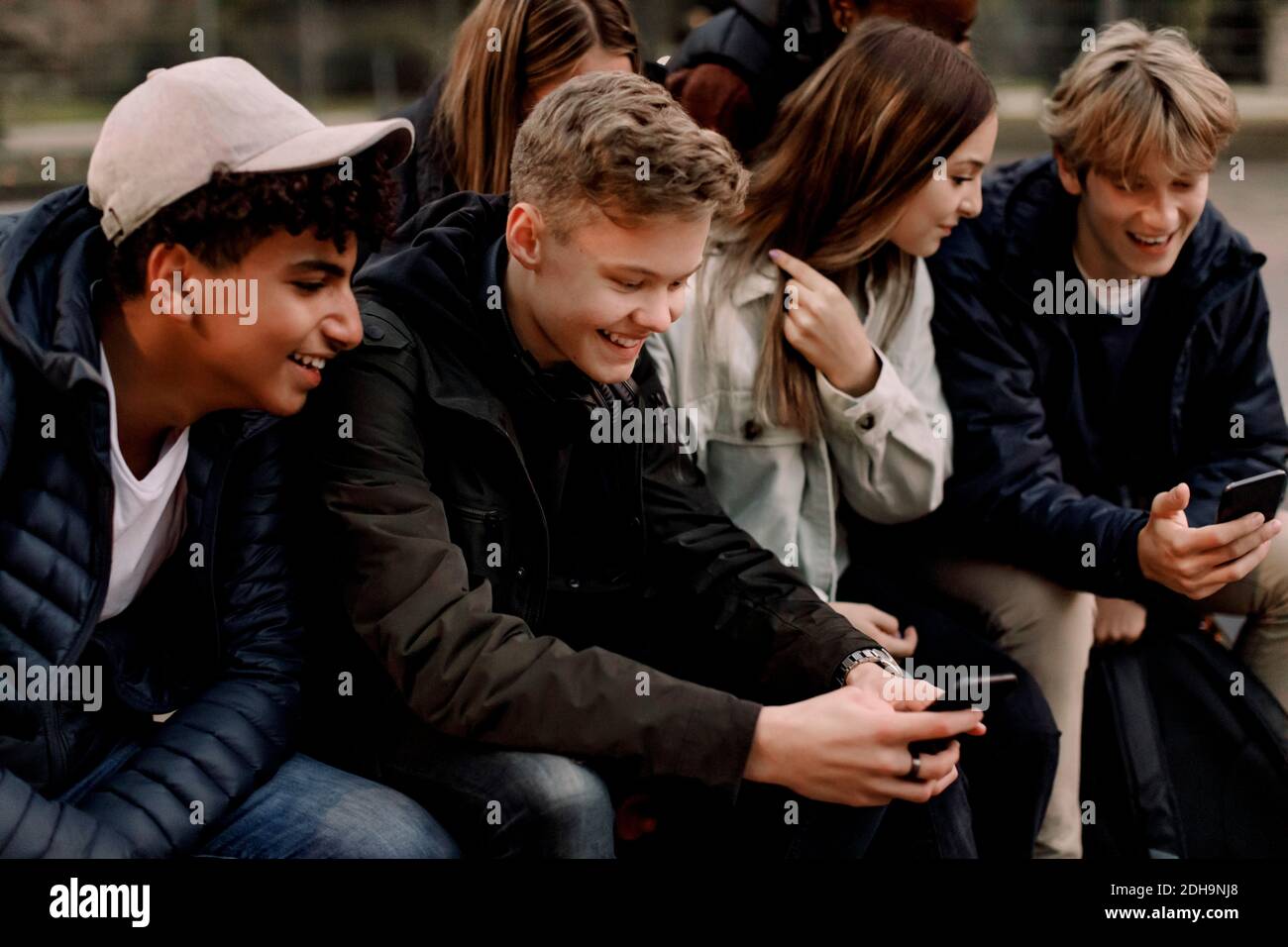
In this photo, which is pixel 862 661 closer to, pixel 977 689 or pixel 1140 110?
pixel 977 689

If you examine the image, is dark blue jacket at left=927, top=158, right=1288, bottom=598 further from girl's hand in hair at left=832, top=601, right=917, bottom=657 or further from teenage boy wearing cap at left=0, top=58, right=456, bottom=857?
teenage boy wearing cap at left=0, top=58, right=456, bottom=857

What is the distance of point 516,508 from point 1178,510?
131 centimetres

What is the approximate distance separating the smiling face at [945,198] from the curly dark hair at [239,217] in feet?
3.83

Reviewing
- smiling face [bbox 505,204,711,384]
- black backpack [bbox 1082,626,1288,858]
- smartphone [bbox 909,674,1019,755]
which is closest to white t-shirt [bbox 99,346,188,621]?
smiling face [bbox 505,204,711,384]

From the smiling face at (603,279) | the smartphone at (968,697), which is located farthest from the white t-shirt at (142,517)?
the smartphone at (968,697)

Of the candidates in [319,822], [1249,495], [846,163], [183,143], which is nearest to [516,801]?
[319,822]

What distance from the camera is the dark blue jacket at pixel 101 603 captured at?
1975 mm

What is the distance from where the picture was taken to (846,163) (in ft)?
9.36

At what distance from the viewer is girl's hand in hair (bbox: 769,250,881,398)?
2.76 m

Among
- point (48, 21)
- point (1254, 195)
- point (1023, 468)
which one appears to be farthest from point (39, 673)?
point (48, 21)

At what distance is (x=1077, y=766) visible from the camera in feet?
9.72

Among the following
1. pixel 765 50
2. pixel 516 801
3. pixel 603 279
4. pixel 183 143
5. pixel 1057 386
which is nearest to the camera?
pixel 183 143

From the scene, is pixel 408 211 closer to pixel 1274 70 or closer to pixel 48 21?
pixel 48 21

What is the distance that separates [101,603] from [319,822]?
1.45ft
